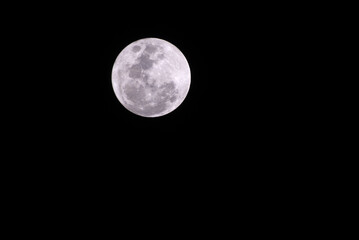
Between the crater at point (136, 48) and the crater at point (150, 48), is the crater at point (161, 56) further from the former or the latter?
the crater at point (136, 48)

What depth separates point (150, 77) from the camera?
16.1ft

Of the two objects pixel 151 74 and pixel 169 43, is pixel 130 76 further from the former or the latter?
pixel 169 43

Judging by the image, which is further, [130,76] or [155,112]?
[155,112]

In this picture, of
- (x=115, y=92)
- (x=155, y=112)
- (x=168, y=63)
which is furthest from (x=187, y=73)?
(x=115, y=92)

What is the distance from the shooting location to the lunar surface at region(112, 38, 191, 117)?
16.2 ft

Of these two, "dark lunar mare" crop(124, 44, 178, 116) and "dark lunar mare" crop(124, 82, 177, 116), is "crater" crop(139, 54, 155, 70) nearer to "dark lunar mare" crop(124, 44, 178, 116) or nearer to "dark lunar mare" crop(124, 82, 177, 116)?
"dark lunar mare" crop(124, 44, 178, 116)

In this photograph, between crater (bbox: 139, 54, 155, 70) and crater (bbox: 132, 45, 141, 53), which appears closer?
crater (bbox: 139, 54, 155, 70)

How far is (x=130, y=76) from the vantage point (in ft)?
16.3

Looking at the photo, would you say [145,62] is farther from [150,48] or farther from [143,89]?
[143,89]

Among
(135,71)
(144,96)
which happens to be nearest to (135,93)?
(144,96)

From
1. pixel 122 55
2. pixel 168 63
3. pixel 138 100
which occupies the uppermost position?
pixel 122 55

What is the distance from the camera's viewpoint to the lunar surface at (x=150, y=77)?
4.94m

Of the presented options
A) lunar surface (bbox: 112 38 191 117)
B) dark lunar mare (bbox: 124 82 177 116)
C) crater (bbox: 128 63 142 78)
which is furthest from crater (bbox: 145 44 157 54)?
dark lunar mare (bbox: 124 82 177 116)

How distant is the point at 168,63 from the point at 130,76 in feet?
2.09
